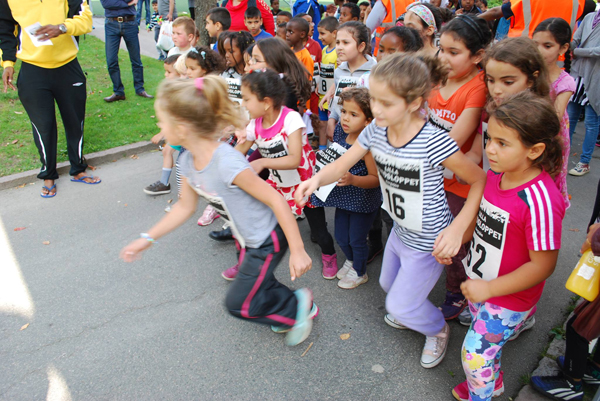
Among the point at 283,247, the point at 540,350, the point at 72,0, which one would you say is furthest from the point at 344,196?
the point at 72,0

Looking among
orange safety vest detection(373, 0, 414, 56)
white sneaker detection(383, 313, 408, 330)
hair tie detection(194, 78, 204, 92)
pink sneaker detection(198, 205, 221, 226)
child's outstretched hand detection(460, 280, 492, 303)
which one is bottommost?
pink sneaker detection(198, 205, 221, 226)

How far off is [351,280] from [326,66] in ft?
9.95

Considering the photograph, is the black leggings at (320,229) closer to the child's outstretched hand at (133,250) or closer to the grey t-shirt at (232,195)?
the grey t-shirt at (232,195)

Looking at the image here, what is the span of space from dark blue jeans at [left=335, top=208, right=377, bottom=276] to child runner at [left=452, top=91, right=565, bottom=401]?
1078 millimetres

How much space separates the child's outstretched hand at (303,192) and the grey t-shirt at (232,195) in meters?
0.31

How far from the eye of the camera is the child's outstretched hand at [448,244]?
73.2 inches

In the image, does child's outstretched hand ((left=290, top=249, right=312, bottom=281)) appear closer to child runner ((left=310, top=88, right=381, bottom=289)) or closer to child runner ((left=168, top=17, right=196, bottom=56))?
child runner ((left=310, top=88, right=381, bottom=289))

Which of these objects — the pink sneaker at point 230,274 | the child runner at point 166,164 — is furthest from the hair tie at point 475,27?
the child runner at point 166,164

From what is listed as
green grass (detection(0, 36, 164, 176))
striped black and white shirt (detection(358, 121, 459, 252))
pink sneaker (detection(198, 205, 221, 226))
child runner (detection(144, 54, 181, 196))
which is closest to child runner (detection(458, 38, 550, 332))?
striped black and white shirt (detection(358, 121, 459, 252))

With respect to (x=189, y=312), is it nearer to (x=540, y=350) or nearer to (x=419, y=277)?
(x=419, y=277)

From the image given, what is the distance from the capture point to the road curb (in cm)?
492

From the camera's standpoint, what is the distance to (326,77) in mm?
5195

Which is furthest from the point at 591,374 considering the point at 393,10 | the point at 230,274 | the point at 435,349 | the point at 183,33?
the point at 393,10

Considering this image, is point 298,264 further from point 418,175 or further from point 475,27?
point 475,27
